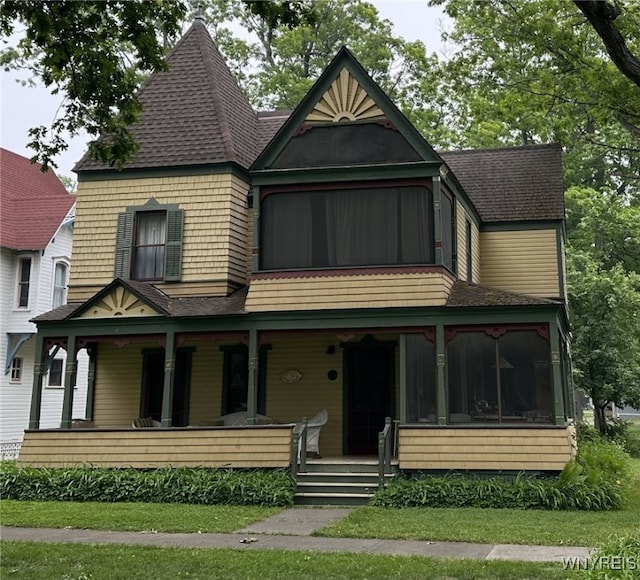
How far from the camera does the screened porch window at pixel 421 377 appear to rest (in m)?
14.7

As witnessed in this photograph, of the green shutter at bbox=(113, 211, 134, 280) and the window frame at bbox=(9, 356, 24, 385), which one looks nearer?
the green shutter at bbox=(113, 211, 134, 280)

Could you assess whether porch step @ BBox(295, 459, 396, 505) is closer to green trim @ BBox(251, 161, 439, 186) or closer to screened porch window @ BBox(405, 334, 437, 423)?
screened porch window @ BBox(405, 334, 437, 423)

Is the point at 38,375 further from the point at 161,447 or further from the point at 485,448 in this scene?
the point at 485,448

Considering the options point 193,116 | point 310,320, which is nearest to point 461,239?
point 310,320

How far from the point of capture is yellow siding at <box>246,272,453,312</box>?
14398 mm

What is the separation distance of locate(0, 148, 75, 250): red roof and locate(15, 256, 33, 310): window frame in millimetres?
629

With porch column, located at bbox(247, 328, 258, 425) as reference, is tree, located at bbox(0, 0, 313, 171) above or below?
above

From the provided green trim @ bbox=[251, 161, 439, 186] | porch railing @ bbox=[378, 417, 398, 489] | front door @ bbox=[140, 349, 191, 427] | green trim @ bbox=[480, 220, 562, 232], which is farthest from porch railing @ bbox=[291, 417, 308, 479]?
green trim @ bbox=[480, 220, 562, 232]

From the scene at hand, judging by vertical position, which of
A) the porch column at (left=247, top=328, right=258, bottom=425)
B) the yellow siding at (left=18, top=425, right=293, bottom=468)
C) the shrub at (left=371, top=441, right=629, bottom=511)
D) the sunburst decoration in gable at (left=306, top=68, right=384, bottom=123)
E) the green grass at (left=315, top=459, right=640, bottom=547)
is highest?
the sunburst decoration in gable at (left=306, top=68, right=384, bottom=123)

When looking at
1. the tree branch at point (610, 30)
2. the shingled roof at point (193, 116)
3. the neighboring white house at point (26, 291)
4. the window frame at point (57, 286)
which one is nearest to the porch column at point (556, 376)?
the tree branch at point (610, 30)

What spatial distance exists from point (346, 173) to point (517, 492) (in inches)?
273

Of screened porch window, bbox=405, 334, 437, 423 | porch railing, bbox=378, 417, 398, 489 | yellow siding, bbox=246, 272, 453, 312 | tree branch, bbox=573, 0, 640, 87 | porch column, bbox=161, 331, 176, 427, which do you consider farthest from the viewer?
porch column, bbox=161, 331, 176, 427

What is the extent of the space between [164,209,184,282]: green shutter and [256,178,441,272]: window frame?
7.52 ft

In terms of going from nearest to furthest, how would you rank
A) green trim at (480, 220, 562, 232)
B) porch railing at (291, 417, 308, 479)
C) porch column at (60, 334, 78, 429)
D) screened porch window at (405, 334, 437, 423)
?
porch railing at (291, 417, 308, 479), screened porch window at (405, 334, 437, 423), porch column at (60, 334, 78, 429), green trim at (480, 220, 562, 232)
